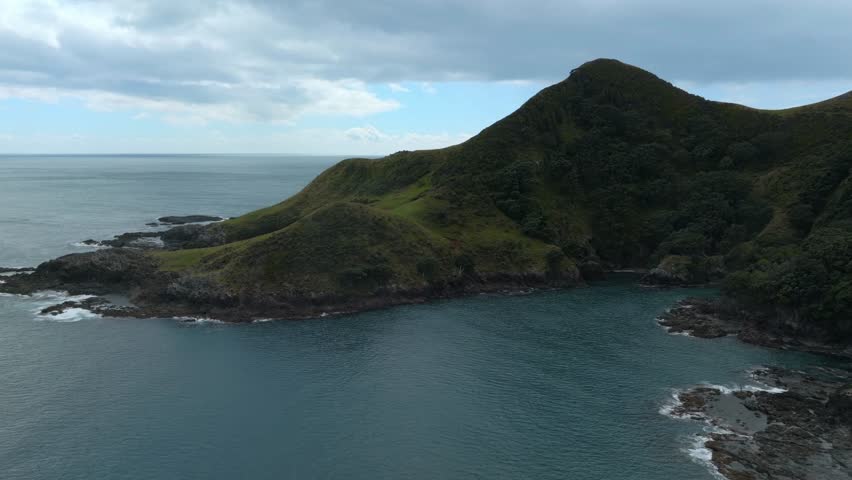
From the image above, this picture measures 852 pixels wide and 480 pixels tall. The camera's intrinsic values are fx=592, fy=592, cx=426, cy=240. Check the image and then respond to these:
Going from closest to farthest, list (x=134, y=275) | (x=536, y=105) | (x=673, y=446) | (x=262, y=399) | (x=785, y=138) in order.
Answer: (x=673, y=446) → (x=262, y=399) → (x=134, y=275) → (x=785, y=138) → (x=536, y=105)

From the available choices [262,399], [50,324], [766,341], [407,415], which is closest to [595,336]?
[766,341]

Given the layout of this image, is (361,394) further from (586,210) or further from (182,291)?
(586,210)

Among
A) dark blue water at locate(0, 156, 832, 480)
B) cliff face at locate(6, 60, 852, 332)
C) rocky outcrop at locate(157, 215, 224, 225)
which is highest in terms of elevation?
cliff face at locate(6, 60, 852, 332)

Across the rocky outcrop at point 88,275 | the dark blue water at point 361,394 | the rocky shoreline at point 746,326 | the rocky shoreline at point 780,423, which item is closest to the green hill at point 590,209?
the rocky shoreline at point 746,326

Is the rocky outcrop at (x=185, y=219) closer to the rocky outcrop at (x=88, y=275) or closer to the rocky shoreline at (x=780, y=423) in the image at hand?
the rocky outcrop at (x=88, y=275)

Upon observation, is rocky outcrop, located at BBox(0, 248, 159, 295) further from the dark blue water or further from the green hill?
the dark blue water

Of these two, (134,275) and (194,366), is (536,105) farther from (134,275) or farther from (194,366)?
(194,366)

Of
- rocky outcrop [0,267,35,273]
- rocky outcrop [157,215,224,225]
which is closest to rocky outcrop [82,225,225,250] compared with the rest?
rocky outcrop [0,267,35,273]
